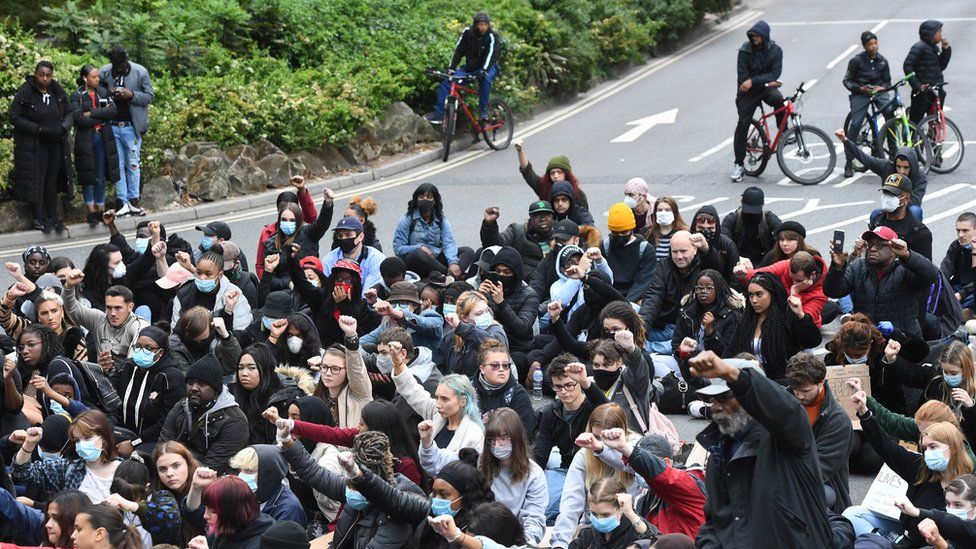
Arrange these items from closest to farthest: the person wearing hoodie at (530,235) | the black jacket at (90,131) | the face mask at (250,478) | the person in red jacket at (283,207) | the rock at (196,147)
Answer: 1. the face mask at (250,478)
2. the person wearing hoodie at (530,235)
3. the person in red jacket at (283,207)
4. the black jacket at (90,131)
5. the rock at (196,147)

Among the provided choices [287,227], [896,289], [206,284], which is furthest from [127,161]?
[896,289]

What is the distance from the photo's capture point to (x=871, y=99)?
18078 millimetres

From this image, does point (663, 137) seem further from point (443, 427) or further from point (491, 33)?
point (443, 427)

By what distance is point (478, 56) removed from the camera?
2095cm

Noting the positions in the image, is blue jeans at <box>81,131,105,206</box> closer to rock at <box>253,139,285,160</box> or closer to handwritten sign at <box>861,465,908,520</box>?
rock at <box>253,139,285,160</box>

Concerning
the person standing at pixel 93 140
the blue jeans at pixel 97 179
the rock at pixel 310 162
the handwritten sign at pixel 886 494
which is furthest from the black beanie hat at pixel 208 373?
the rock at pixel 310 162

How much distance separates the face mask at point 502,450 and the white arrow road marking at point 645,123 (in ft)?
48.2

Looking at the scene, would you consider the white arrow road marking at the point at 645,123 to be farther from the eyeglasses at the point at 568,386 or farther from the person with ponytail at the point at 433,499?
the person with ponytail at the point at 433,499

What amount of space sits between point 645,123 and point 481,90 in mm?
3724

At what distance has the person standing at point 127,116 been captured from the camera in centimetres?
1742

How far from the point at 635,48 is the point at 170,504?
2086cm

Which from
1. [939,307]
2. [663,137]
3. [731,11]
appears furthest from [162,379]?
[731,11]

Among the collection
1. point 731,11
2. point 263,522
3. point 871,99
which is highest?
point 263,522

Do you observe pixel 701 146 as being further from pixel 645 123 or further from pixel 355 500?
pixel 355 500
